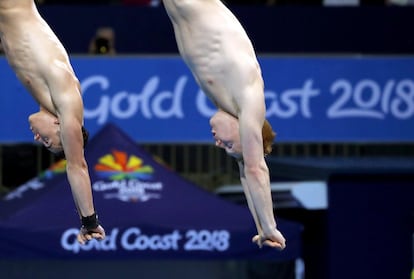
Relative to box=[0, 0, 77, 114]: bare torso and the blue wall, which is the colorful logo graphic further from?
box=[0, 0, 77, 114]: bare torso

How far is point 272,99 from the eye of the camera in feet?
61.3

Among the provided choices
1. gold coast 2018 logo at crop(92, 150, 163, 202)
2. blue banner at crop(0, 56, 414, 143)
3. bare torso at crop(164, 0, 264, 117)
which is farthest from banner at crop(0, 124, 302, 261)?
bare torso at crop(164, 0, 264, 117)

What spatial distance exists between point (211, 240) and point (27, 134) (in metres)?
2.19

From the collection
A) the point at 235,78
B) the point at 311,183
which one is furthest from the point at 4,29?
the point at 311,183

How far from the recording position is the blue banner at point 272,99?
733 inches

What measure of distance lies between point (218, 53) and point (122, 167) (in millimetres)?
4739

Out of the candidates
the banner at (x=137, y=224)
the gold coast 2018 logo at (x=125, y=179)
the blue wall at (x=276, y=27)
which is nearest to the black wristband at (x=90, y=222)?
the banner at (x=137, y=224)

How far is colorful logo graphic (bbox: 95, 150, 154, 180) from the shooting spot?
18141mm

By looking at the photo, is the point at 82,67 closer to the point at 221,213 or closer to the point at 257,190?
the point at 221,213

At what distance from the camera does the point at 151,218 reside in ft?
58.0

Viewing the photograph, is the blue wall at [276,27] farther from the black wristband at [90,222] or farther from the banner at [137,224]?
the black wristband at [90,222]

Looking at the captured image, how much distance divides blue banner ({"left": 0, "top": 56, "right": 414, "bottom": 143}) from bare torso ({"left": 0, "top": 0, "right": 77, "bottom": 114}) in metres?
4.53

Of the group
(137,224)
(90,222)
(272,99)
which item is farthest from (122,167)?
(90,222)

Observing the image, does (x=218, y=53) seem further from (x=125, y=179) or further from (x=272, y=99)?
(x=272, y=99)
